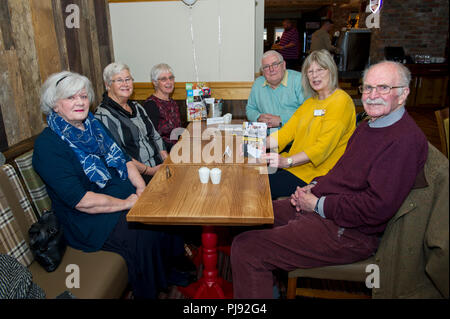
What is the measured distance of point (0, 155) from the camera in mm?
1646

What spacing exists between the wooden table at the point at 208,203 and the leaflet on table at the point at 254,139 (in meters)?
0.16

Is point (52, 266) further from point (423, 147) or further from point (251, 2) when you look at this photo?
point (251, 2)

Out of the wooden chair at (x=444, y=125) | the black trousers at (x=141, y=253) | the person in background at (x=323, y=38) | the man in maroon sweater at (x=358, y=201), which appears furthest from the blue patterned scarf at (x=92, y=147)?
the person in background at (x=323, y=38)

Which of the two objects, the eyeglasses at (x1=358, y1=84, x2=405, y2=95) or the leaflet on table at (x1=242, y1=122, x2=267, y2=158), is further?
the leaflet on table at (x1=242, y1=122, x2=267, y2=158)

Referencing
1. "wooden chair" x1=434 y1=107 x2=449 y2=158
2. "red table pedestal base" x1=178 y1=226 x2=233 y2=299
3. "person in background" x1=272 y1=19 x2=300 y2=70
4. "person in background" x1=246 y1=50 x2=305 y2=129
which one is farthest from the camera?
"person in background" x1=272 y1=19 x2=300 y2=70

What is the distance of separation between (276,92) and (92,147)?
1.59 metres

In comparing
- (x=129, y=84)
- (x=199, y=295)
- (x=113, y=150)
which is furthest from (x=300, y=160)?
(x=129, y=84)

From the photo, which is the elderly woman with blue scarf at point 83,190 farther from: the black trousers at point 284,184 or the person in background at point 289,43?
the person in background at point 289,43

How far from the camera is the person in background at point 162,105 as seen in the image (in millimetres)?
2713

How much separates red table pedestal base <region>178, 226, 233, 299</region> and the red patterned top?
1.24 m

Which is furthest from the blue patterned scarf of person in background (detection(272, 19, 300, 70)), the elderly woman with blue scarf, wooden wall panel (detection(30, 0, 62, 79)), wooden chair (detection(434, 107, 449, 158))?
person in background (detection(272, 19, 300, 70))

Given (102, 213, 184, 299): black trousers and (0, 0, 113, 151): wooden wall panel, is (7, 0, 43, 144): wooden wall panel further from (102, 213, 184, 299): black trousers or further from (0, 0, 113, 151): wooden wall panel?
(102, 213, 184, 299): black trousers

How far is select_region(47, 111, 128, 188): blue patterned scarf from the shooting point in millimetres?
1657

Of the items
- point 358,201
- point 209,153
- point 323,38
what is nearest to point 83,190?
point 209,153
